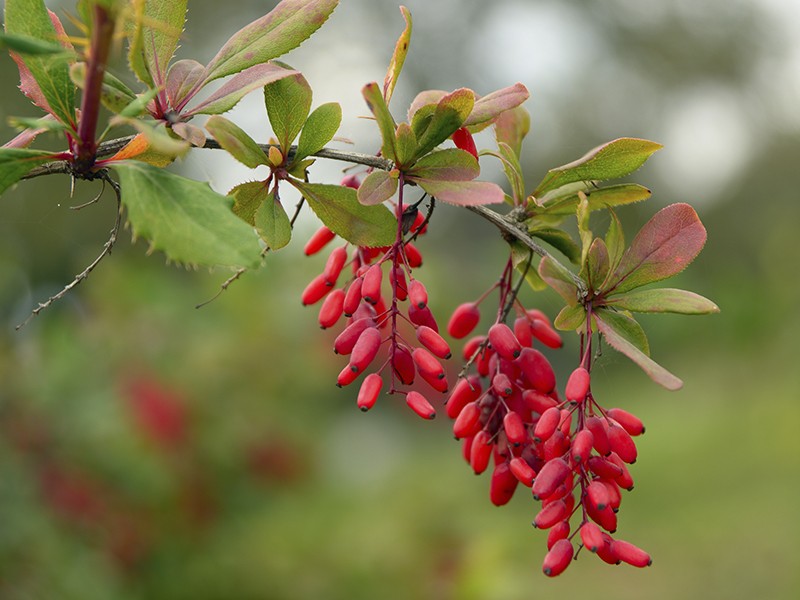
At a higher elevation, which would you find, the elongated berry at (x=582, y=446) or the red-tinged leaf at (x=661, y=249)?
the red-tinged leaf at (x=661, y=249)

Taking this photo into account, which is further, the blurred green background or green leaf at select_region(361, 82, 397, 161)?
the blurred green background

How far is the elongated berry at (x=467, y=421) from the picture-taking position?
0.85 meters

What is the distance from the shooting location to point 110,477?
3252mm

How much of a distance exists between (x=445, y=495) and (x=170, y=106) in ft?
15.3

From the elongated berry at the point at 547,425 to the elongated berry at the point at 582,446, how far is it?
0.07ft

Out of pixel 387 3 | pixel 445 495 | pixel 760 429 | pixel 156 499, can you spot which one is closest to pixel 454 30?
pixel 387 3

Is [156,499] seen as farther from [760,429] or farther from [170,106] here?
[760,429]

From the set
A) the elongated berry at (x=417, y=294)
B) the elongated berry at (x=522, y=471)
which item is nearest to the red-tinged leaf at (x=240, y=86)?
the elongated berry at (x=417, y=294)

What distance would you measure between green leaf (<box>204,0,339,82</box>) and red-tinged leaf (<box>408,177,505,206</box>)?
0.46 feet

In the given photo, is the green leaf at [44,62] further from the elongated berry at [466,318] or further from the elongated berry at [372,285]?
the elongated berry at [466,318]

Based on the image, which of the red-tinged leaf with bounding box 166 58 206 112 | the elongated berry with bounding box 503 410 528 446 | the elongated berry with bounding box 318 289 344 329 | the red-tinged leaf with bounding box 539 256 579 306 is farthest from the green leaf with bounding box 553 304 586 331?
the red-tinged leaf with bounding box 166 58 206 112

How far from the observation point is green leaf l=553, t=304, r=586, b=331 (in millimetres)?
748

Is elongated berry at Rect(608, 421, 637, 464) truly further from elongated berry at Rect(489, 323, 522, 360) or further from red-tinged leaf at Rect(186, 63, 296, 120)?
red-tinged leaf at Rect(186, 63, 296, 120)

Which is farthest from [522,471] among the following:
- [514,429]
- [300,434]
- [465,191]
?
[300,434]
